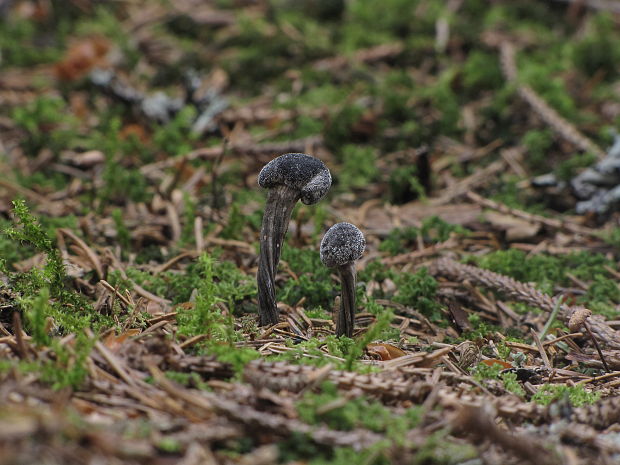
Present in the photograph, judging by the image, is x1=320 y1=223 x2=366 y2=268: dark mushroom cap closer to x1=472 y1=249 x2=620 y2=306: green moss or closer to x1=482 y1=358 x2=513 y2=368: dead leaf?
x1=482 y1=358 x2=513 y2=368: dead leaf

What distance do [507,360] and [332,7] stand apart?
4.39 m

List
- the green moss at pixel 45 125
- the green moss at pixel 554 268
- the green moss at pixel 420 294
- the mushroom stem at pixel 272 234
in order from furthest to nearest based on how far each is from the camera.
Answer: the green moss at pixel 45 125, the green moss at pixel 554 268, the green moss at pixel 420 294, the mushroom stem at pixel 272 234

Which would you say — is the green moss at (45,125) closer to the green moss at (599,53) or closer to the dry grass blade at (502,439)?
the dry grass blade at (502,439)

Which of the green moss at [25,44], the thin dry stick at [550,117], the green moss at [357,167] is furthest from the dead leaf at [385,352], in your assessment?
the green moss at [25,44]

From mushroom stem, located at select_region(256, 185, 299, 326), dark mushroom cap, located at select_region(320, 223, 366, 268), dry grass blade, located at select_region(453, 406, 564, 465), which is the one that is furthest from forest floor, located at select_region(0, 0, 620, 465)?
dark mushroom cap, located at select_region(320, 223, 366, 268)

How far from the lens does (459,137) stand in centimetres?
464

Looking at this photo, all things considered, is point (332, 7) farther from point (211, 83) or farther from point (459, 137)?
point (459, 137)

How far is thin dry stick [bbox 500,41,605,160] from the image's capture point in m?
4.11

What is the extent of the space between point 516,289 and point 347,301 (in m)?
0.96

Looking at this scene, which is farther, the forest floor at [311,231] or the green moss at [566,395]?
the green moss at [566,395]

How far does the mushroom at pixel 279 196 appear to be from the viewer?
2299 mm

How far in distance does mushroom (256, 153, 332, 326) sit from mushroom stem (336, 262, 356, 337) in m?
0.28

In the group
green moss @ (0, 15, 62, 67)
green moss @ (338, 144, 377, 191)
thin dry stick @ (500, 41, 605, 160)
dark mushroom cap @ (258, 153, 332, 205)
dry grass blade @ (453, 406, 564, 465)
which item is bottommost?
dry grass blade @ (453, 406, 564, 465)

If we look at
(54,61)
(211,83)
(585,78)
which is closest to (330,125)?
Result: (211,83)
